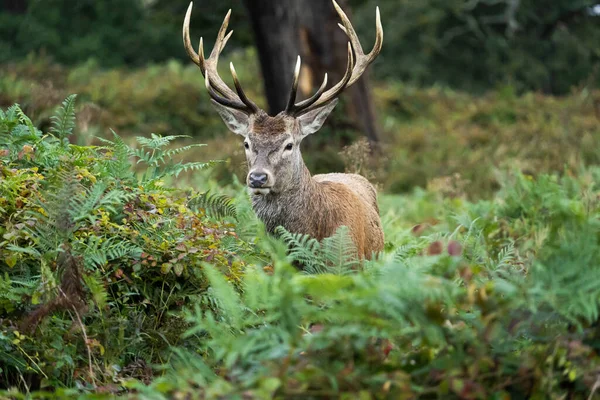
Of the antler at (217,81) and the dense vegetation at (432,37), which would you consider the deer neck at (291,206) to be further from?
the dense vegetation at (432,37)

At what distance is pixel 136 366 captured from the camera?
445 cm

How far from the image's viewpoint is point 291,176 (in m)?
6.36

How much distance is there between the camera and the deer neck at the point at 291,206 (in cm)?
625

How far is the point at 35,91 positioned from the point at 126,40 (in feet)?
55.2

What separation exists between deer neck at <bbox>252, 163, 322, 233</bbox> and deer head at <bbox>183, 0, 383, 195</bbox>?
0.05 m

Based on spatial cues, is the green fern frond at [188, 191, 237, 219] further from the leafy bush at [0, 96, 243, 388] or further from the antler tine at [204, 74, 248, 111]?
the antler tine at [204, 74, 248, 111]

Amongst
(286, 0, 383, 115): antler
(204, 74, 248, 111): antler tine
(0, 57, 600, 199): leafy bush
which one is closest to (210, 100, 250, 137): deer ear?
(204, 74, 248, 111): antler tine

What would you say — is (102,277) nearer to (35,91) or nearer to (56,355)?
(56,355)

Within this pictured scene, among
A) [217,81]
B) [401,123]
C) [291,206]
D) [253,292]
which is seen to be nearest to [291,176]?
[291,206]

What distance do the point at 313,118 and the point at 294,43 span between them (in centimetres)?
578

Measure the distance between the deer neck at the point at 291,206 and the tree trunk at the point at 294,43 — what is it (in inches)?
234

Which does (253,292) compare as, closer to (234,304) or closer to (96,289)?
(234,304)

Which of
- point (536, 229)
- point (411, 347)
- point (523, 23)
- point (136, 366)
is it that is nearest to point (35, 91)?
point (536, 229)

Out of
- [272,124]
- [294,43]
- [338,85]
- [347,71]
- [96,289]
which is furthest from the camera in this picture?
[294,43]
